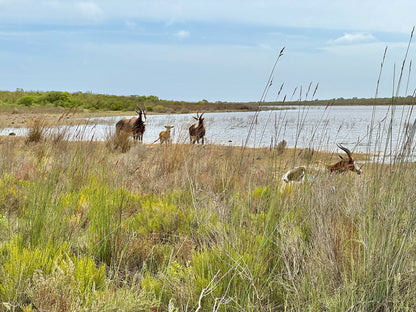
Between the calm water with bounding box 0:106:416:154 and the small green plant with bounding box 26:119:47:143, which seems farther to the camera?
the small green plant with bounding box 26:119:47:143

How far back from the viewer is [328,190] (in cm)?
295

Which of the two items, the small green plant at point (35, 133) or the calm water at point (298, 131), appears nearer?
the calm water at point (298, 131)

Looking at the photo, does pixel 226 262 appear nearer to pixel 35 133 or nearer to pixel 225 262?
pixel 225 262

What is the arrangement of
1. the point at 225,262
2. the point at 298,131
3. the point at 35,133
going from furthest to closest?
the point at 35,133
the point at 298,131
the point at 225,262

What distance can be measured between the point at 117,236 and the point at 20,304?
2.67 ft

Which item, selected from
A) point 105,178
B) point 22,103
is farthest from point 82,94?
point 105,178

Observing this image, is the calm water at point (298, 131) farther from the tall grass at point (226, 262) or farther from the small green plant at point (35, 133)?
the tall grass at point (226, 262)

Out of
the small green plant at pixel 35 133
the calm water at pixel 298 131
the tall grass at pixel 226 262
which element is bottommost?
the tall grass at pixel 226 262

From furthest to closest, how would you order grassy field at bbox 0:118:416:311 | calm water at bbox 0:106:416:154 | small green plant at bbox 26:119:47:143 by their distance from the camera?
small green plant at bbox 26:119:47:143 < calm water at bbox 0:106:416:154 < grassy field at bbox 0:118:416:311

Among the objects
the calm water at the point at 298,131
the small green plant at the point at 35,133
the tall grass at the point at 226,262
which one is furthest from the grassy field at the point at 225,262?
the small green plant at the point at 35,133

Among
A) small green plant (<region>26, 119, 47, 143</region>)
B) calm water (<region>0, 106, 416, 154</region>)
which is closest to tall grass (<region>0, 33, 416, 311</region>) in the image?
calm water (<region>0, 106, 416, 154</region>)

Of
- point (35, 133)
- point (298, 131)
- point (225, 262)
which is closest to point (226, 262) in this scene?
point (225, 262)

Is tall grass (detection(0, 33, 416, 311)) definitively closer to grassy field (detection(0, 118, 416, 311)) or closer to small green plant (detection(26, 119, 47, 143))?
grassy field (detection(0, 118, 416, 311))

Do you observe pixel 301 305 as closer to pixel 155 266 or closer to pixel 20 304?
pixel 155 266
